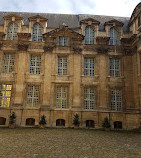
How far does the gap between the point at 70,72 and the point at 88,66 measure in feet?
6.77

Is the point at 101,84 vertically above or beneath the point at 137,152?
above

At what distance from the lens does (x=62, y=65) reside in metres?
16.4

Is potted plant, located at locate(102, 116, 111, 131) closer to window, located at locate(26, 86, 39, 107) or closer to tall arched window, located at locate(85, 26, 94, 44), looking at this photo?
window, located at locate(26, 86, 39, 107)

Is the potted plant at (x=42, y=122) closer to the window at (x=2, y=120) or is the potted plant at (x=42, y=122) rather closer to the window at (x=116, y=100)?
the window at (x=2, y=120)

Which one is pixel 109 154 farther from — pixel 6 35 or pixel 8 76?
pixel 6 35

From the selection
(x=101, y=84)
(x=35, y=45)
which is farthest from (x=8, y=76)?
(x=101, y=84)

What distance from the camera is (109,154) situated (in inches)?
262

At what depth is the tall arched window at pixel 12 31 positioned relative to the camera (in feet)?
55.2

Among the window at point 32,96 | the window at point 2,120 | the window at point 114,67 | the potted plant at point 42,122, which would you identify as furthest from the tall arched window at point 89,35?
the window at point 2,120

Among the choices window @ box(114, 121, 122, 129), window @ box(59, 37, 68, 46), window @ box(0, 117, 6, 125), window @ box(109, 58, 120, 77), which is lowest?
window @ box(114, 121, 122, 129)

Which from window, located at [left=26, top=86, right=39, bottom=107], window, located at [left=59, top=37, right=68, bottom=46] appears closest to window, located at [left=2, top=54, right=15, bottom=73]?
window, located at [left=26, top=86, right=39, bottom=107]

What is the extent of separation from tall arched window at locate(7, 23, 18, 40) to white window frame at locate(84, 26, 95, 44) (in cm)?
767

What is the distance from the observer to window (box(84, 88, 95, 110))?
15.5 meters

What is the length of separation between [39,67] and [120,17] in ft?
41.4
